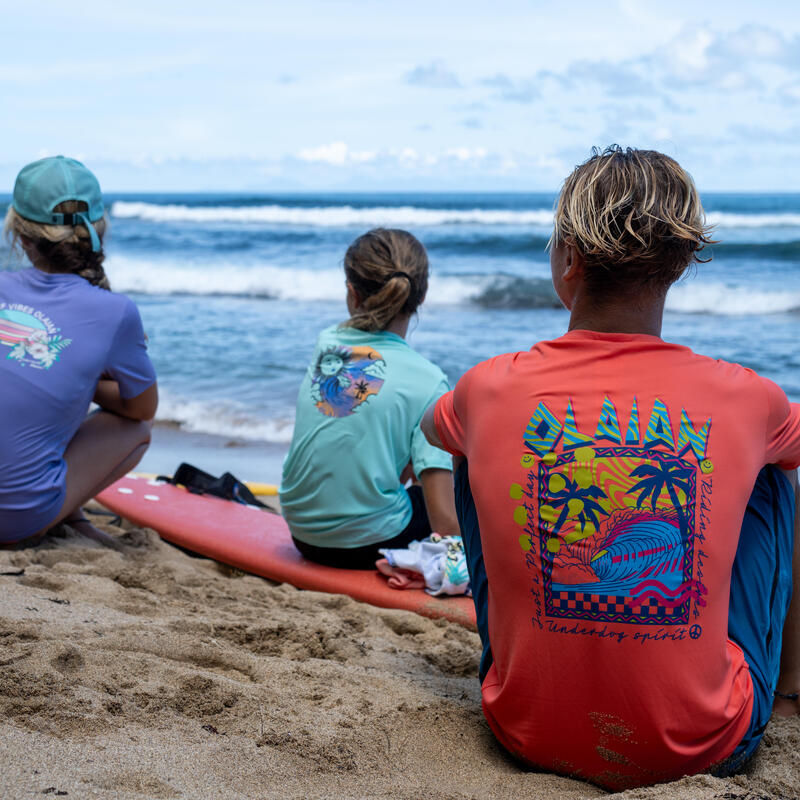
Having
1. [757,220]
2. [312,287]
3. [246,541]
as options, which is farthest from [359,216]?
[246,541]

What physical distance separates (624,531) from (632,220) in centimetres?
55

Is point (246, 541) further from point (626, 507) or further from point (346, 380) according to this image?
point (626, 507)

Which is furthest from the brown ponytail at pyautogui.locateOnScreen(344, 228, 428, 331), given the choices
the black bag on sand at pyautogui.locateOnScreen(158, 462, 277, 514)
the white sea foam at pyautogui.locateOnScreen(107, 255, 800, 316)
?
the white sea foam at pyautogui.locateOnScreen(107, 255, 800, 316)

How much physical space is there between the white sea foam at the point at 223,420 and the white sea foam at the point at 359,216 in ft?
58.8

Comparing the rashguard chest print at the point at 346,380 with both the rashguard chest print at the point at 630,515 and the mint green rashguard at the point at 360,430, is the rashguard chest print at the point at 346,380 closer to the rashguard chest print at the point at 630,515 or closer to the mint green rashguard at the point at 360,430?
the mint green rashguard at the point at 360,430

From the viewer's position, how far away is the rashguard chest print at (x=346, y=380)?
3219 mm

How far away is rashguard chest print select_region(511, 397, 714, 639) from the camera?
5.28ft

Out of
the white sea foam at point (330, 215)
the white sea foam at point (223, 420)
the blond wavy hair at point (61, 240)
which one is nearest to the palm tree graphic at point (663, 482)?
the blond wavy hair at point (61, 240)

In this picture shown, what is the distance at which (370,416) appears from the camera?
320 cm

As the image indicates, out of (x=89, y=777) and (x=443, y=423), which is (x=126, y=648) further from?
(x=443, y=423)

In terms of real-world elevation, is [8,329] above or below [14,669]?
above

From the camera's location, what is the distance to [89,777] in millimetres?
1515

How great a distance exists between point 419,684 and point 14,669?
2.96 feet

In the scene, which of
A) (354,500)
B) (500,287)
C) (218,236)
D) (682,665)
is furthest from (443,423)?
(218,236)
